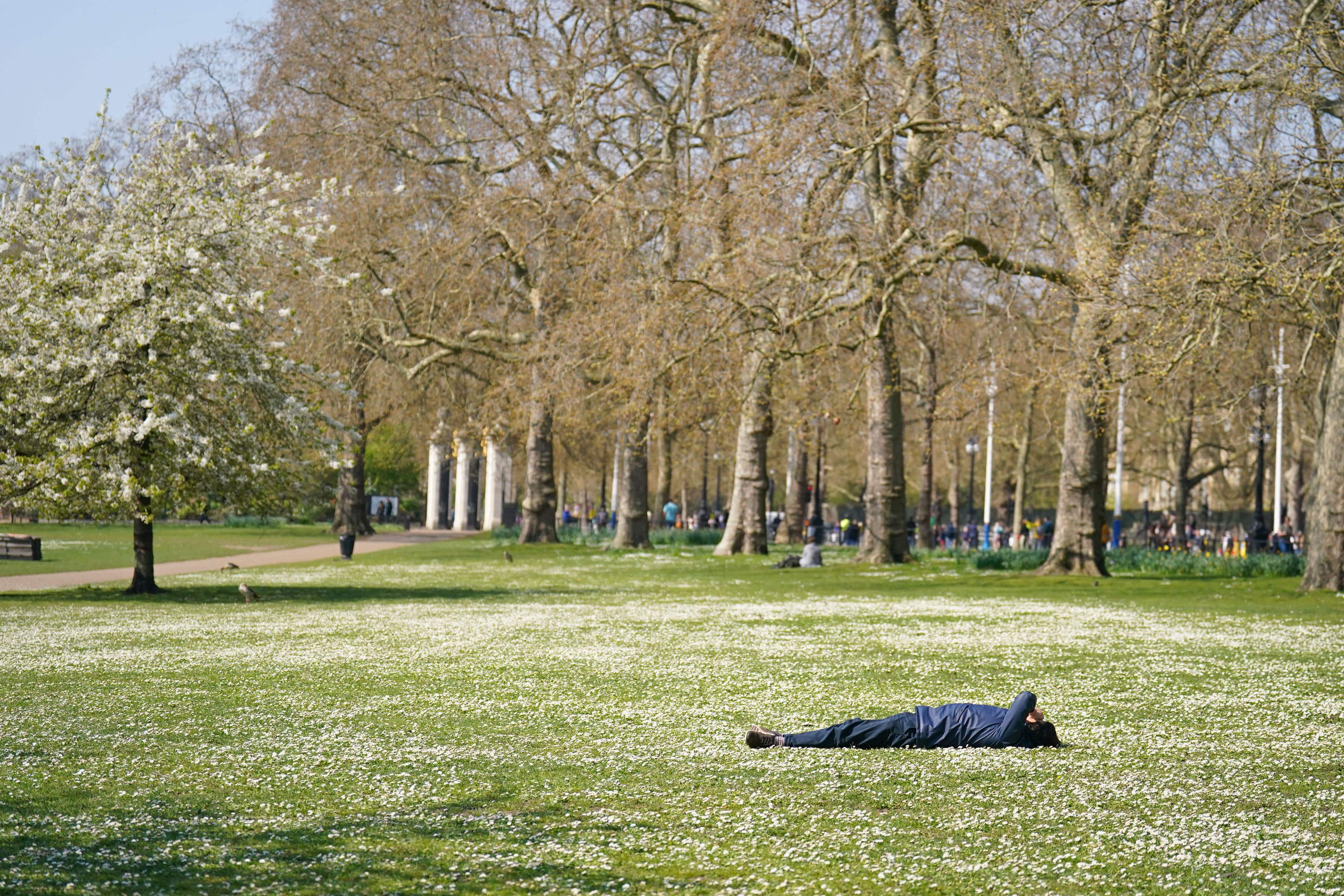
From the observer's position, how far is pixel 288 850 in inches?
237

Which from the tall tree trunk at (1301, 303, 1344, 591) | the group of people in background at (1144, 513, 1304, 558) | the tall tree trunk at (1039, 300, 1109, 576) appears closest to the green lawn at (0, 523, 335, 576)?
the tall tree trunk at (1039, 300, 1109, 576)

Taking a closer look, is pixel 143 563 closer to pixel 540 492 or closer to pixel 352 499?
pixel 540 492

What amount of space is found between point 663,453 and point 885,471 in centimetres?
2144

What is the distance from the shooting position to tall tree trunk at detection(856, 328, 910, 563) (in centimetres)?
3078

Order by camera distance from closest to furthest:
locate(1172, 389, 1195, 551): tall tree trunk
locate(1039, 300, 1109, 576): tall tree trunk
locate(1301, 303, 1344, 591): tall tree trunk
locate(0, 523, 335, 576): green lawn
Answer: locate(1301, 303, 1344, 591): tall tree trunk
locate(1039, 300, 1109, 576): tall tree trunk
locate(0, 523, 335, 576): green lawn
locate(1172, 389, 1195, 551): tall tree trunk

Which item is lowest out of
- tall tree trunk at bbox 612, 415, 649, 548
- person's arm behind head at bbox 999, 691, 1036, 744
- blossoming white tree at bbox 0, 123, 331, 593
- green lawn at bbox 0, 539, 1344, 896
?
green lawn at bbox 0, 539, 1344, 896

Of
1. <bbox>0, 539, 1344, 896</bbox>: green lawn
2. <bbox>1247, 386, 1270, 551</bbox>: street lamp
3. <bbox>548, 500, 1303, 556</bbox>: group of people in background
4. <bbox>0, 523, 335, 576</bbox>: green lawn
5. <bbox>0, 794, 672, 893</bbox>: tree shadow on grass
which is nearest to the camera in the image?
<bbox>0, 794, 672, 893</bbox>: tree shadow on grass

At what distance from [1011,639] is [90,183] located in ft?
48.8

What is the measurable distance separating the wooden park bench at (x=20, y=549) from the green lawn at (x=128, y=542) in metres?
0.20

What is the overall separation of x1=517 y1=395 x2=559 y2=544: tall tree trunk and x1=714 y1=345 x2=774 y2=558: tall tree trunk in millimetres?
6796

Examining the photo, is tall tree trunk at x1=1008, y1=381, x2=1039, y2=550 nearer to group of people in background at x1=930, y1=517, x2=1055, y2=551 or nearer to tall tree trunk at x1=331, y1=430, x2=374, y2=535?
group of people in background at x1=930, y1=517, x2=1055, y2=551

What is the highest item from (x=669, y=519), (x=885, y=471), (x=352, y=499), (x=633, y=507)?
(x=885, y=471)

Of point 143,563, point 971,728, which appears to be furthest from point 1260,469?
point 971,728

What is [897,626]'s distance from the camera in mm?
17125
